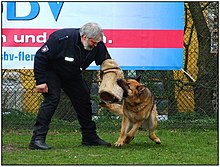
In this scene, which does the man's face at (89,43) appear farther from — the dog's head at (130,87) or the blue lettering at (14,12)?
the blue lettering at (14,12)

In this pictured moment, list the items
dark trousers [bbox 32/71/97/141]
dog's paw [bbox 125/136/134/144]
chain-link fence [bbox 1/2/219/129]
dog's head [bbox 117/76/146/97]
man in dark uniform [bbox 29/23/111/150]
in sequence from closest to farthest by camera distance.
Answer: man in dark uniform [bbox 29/23/111/150]
dark trousers [bbox 32/71/97/141]
dog's head [bbox 117/76/146/97]
dog's paw [bbox 125/136/134/144]
chain-link fence [bbox 1/2/219/129]

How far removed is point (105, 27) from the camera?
8.62 metres

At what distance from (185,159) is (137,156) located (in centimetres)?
51

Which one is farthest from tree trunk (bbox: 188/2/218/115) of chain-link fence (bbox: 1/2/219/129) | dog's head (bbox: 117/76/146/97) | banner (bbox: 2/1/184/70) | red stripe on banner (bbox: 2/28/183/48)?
dog's head (bbox: 117/76/146/97)

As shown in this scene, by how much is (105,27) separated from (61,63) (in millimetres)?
2254

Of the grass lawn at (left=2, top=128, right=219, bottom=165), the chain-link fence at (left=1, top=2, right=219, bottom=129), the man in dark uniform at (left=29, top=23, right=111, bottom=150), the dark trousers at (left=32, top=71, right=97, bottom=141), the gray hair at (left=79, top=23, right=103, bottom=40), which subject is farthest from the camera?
the chain-link fence at (left=1, top=2, right=219, bottom=129)

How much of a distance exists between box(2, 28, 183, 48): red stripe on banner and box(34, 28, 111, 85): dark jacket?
2053 millimetres

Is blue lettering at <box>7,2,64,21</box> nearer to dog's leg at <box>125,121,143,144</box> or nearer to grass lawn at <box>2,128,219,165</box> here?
grass lawn at <box>2,128,219,165</box>

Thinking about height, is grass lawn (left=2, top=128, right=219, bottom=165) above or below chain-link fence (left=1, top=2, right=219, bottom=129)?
below

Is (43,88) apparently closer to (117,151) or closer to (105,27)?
(117,151)

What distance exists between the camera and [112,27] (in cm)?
864

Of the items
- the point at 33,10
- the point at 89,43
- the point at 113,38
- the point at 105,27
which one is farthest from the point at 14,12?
the point at 89,43

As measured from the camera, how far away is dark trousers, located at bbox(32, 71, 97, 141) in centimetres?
A: 658

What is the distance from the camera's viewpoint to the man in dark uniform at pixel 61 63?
21.1 ft
